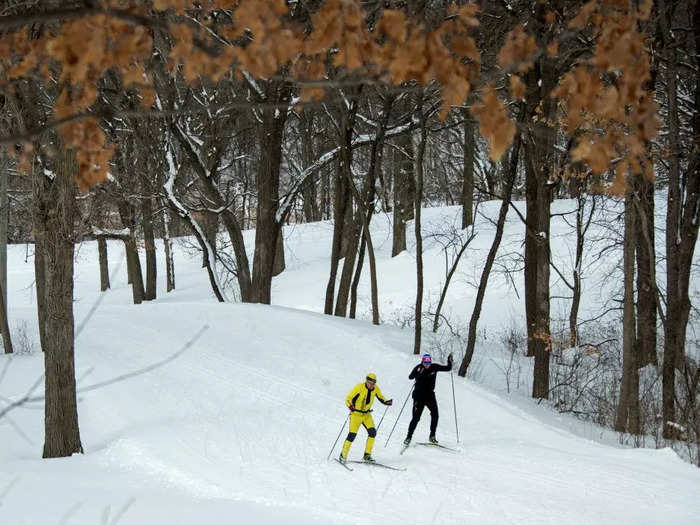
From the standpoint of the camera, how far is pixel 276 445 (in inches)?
503

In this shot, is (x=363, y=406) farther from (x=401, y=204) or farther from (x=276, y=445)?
(x=401, y=204)

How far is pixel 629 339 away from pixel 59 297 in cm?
1040

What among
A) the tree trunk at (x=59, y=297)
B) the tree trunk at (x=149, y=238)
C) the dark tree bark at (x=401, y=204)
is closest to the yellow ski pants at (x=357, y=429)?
the tree trunk at (x=59, y=297)

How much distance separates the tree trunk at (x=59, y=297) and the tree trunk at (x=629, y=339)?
383 inches

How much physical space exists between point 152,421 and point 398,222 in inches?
791

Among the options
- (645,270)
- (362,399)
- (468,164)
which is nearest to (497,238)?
(645,270)

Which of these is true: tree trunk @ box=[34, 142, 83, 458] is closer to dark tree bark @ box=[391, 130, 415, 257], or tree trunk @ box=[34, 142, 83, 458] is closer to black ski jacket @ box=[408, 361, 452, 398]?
black ski jacket @ box=[408, 361, 452, 398]

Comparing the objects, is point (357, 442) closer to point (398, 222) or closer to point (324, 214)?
point (398, 222)

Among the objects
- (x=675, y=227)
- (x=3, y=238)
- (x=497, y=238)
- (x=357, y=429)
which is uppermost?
(x=675, y=227)

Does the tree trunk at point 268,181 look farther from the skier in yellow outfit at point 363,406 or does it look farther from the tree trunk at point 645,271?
the tree trunk at point 645,271

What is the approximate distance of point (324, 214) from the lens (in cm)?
5434

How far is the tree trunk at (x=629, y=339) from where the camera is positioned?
14078mm

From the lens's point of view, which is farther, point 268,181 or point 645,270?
point 268,181

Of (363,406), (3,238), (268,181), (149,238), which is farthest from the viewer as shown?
(149,238)
